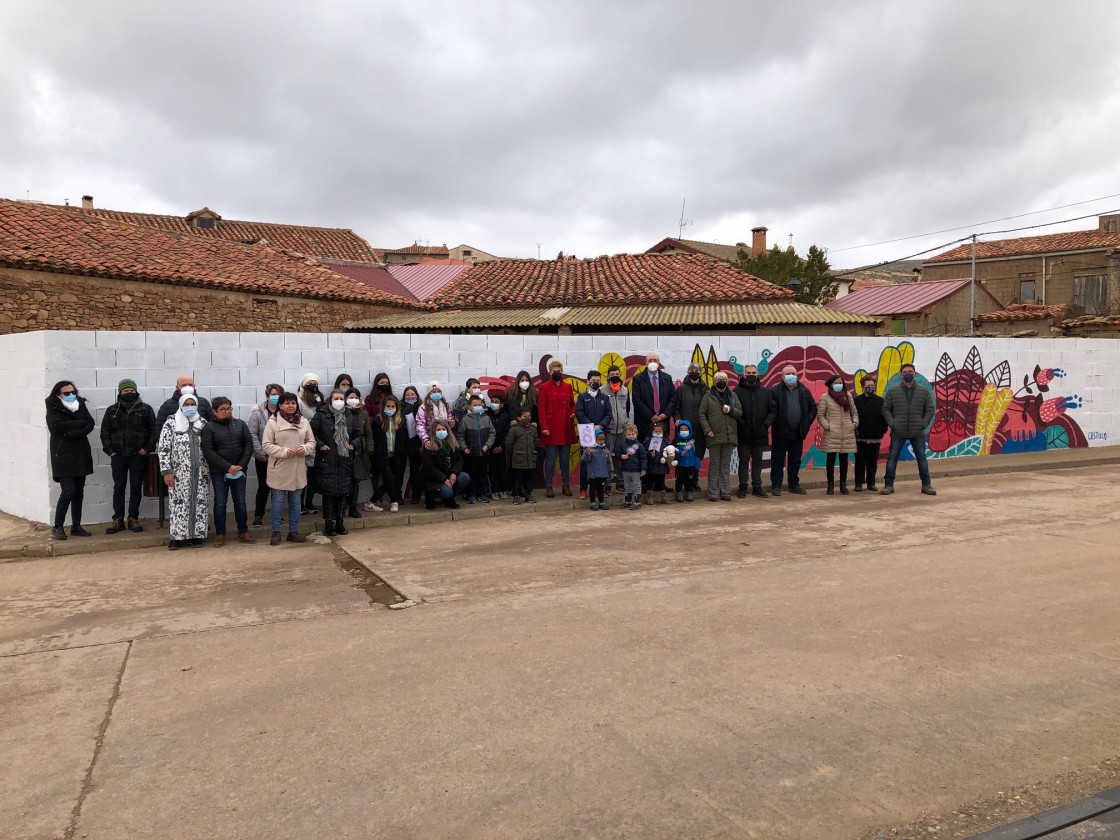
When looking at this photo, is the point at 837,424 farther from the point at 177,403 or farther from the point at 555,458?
the point at 177,403

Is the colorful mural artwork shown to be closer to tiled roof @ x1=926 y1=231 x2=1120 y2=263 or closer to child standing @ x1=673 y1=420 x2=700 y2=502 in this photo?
child standing @ x1=673 y1=420 x2=700 y2=502

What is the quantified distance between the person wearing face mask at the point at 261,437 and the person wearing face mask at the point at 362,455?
85cm

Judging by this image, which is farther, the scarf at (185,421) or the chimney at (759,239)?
the chimney at (759,239)

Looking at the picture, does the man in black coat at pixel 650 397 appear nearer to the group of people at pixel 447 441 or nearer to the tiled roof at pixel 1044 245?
the group of people at pixel 447 441

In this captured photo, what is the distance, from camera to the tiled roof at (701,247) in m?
49.4

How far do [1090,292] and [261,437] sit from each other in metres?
42.4

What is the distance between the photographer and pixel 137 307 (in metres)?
18.0

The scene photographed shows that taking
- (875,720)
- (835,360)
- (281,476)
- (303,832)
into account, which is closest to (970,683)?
(875,720)

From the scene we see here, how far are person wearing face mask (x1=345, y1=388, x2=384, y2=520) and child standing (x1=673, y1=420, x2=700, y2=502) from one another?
389cm

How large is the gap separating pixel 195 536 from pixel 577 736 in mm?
5991

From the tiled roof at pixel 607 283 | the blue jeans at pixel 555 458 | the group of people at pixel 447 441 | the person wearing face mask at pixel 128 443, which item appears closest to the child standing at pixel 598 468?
the group of people at pixel 447 441

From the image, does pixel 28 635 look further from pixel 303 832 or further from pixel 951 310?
pixel 951 310

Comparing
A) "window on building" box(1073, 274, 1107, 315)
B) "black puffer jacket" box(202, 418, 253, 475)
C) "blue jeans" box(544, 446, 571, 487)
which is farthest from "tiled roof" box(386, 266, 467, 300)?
"window on building" box(1073, 274, 1107, 315)

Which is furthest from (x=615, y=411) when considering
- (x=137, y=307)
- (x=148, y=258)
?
(x=148, y=258)
